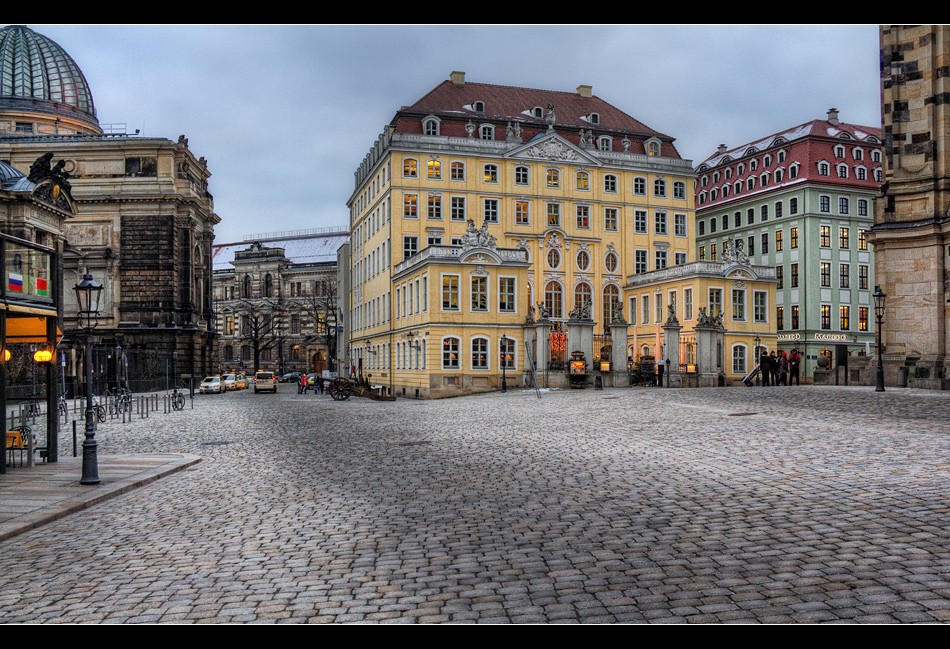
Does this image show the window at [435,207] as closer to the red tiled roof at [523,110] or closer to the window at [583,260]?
the red tiled roof at [523,110]

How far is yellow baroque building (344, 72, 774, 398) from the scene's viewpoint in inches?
2153

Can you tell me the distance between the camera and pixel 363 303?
232 feet

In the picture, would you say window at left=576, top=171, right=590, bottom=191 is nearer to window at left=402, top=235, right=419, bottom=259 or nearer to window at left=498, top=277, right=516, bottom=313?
window at left=402, top=235, right=419, bottom=259

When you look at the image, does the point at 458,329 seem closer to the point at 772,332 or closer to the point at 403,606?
the point at 772,332

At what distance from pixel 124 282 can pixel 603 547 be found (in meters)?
70.0

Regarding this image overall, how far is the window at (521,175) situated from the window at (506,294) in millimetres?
12941

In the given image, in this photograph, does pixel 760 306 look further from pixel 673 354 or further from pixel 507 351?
pixel 507 351

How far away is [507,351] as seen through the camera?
4794 cm

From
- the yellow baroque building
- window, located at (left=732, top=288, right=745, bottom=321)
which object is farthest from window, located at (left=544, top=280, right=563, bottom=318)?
window, located at (left=732, top=288, right=745, bottom=321)

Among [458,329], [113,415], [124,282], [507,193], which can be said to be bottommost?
[113,415]

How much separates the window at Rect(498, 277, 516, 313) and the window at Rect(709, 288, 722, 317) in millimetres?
12834

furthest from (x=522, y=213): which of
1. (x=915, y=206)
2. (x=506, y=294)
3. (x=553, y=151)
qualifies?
(x=915, y=206)
